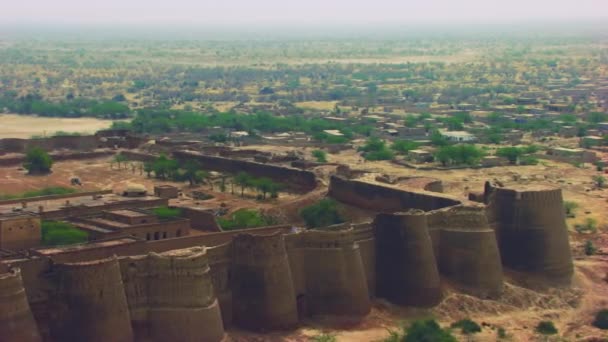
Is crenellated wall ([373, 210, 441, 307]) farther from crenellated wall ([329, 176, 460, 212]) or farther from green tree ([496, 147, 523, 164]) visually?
green tree ([496, 147, 523, 164])

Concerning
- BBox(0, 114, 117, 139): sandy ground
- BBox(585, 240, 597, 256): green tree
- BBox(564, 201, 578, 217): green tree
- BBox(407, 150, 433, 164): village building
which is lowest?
BBox(0, 114, 117, 139): sandy ground

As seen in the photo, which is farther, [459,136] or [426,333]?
[459,136]

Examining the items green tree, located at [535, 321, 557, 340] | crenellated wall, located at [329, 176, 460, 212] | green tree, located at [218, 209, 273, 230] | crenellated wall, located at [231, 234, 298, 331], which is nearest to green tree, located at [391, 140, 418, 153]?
crenellated wall, located at [329, 176, 460, 212]

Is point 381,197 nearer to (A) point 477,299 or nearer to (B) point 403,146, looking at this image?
(A) point 477,299

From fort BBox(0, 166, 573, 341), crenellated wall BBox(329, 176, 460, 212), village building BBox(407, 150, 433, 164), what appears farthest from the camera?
village building BBox(407, 150, 433, 164)

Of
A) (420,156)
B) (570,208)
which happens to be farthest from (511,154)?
(570,208)

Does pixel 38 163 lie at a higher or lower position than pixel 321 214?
lower
